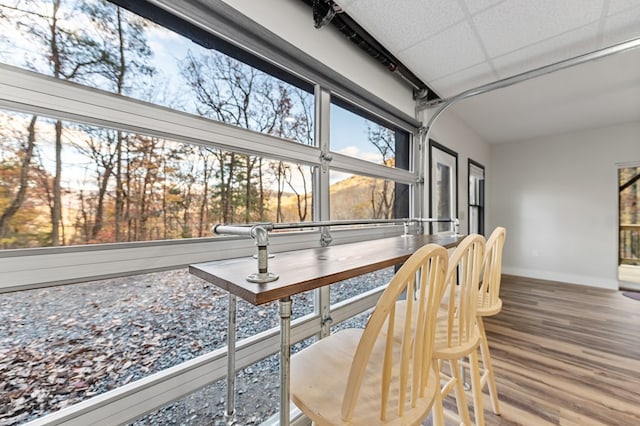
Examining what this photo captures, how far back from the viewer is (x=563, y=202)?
426 centimetres

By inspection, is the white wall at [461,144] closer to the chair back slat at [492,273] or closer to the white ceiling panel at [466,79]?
the white ceiling panel at [466,79]

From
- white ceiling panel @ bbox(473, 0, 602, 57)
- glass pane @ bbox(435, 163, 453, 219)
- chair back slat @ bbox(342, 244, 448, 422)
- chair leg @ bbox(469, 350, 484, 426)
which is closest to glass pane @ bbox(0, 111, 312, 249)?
chair back slat @ bbox(342, 244, 448, 422)

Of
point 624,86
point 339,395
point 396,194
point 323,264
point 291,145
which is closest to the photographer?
point 339,395

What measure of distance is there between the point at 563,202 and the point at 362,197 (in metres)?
4.29

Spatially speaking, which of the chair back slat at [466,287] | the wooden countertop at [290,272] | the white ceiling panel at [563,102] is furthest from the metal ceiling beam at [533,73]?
the wooden countertop at [290,272]

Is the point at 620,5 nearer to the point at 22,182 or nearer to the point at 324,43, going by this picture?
the point at 324,43

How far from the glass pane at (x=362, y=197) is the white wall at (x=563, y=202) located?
3.44 meters

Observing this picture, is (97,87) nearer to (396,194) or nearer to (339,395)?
(339,395)

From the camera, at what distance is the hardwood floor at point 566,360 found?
152 cm

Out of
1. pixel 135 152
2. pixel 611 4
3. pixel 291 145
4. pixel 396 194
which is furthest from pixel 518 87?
pixel 135 152

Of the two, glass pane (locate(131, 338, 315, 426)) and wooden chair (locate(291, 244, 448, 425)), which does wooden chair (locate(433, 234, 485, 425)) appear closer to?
wooden chair (locate(291, 244, 448, 425))

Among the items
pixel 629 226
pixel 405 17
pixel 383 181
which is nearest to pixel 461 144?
pixel 383 181

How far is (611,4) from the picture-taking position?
1.46 metres

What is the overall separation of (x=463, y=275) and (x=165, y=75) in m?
1.43
